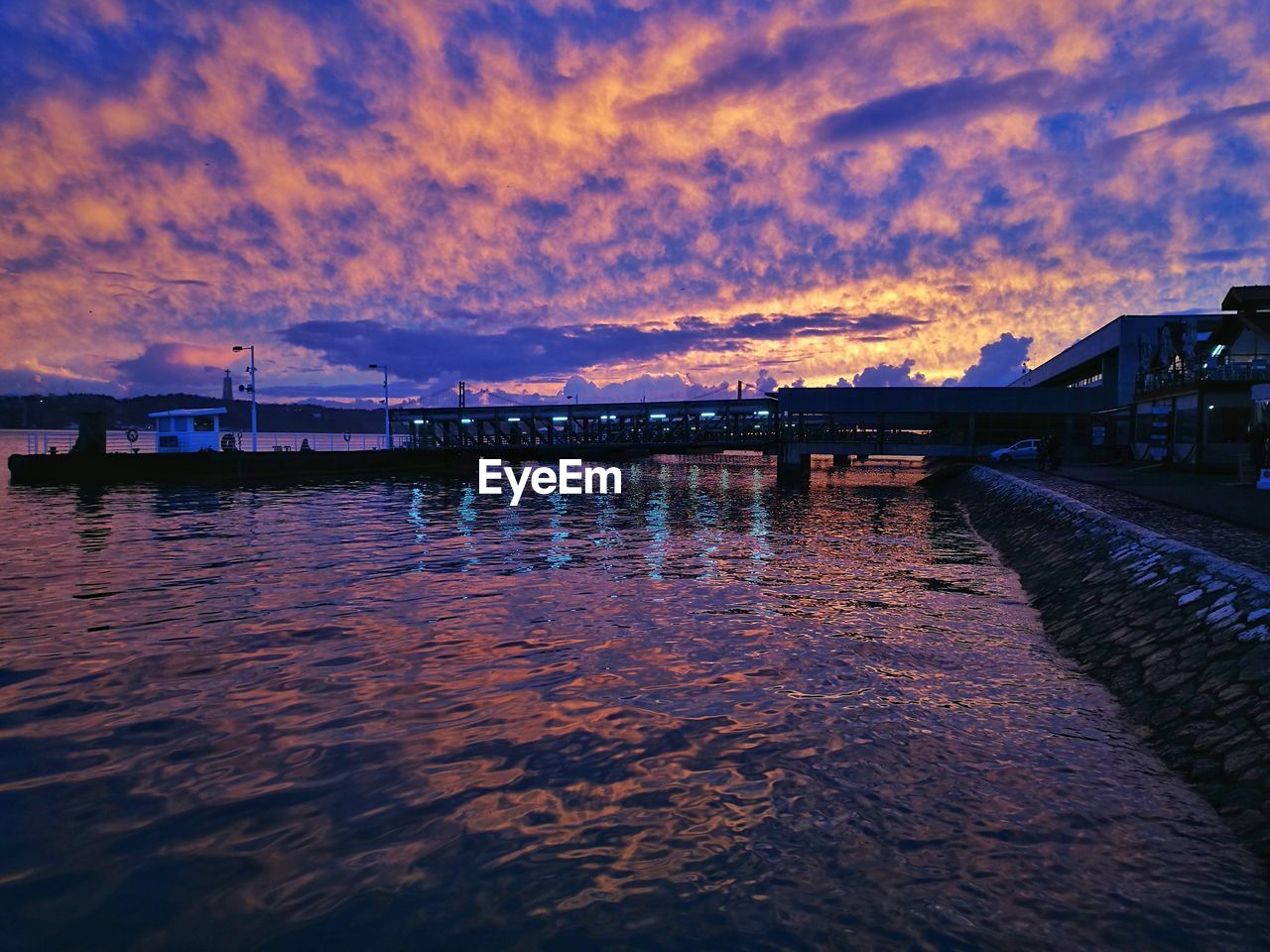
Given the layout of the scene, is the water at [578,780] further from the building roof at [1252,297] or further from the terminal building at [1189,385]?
the building roof at [1252,297]

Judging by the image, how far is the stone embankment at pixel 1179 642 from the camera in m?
7.12

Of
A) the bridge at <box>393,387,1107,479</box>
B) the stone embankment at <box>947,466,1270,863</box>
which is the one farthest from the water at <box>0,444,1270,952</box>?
the bridge at <box>393,387,1107,479</box>

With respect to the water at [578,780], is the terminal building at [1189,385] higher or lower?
higher

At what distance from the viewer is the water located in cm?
521

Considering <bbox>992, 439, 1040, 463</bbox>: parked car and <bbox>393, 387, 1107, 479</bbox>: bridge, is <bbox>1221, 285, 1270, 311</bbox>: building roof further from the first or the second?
<bbox>393, 387, 1107, 479</bbox>: bridge

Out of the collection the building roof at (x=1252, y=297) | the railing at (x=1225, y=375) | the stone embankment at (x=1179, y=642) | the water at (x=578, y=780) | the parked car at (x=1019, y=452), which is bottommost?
the water at (x=578, y=780)

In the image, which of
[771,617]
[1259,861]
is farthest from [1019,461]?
[1259,861]

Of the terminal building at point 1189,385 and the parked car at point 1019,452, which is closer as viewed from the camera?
the terminal building at point 1189,385

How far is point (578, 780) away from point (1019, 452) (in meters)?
57.5

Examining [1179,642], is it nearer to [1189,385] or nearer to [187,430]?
[1189,385]

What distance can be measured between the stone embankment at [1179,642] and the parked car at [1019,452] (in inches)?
1586

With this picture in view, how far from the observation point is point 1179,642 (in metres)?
10.2

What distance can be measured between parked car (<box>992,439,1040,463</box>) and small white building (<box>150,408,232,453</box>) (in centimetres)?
6520

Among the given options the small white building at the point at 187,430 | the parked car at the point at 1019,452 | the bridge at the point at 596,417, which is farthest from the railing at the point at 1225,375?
the small white building at the point at 187,430
